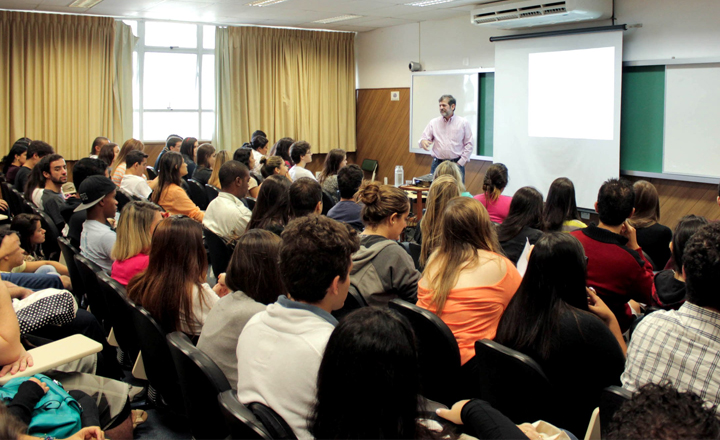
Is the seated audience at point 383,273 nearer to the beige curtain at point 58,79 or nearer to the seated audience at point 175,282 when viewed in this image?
the seated audience at point 175,282

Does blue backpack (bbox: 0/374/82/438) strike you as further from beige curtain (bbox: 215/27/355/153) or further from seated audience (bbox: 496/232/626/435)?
beige curtain (bbox: 215/27/355/153)

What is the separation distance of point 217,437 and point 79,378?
27.9 inches

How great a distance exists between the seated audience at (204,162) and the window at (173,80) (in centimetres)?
300

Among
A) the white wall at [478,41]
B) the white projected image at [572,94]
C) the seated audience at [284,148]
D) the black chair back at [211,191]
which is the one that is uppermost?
the white wall at [478,41]

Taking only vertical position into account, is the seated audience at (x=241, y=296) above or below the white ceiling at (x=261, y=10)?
below

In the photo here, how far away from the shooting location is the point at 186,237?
7.68 feet

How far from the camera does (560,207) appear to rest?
3568mm

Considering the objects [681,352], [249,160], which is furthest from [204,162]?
[681,352]

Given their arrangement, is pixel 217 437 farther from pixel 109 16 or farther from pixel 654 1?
pixel 109 16

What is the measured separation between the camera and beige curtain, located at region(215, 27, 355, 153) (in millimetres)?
9141

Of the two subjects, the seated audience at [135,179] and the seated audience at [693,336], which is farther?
the seated audience at [135,179]

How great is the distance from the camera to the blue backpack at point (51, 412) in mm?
1807

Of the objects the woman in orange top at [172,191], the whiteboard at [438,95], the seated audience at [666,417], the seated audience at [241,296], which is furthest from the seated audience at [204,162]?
the seated audience at [666,417]

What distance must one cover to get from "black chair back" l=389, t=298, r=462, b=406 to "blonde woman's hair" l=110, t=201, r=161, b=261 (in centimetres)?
140
